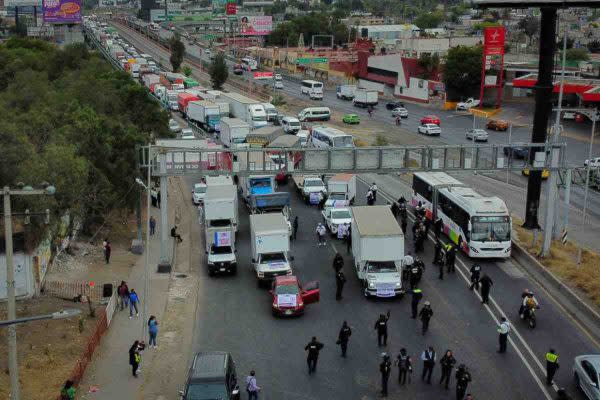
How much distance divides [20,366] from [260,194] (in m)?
21.2

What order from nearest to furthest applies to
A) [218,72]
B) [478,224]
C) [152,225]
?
[478,224] → [152,225] → [218,72]

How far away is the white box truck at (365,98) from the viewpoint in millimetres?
91062

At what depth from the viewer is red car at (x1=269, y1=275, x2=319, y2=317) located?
28016 mm

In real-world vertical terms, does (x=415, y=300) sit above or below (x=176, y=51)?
below

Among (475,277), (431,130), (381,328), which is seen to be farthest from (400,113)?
(381,328)

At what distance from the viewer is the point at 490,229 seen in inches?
1347

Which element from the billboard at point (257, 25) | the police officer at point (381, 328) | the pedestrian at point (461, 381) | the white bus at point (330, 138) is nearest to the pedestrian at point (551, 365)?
the pedestrian at point (461, 381)

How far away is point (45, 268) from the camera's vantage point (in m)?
31.1

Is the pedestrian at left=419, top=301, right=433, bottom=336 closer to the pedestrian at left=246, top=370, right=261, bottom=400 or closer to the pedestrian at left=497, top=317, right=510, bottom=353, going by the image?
the pedestrian at left=497, top=317, right=510, bottom=353

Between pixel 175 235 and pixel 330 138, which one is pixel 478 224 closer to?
pixel 175 235

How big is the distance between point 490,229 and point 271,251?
31.9ft

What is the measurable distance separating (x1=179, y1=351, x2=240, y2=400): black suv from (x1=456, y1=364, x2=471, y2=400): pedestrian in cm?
584

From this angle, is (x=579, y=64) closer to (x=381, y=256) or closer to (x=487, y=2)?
(x=487, y=2)

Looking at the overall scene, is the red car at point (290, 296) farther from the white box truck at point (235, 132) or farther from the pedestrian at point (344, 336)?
the white box truck at point (235, 132)
